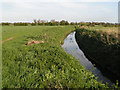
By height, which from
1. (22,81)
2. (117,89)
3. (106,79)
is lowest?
(106,79)

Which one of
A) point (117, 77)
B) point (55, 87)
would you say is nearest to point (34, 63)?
point (55, 87)

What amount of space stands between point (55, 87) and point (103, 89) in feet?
6.68

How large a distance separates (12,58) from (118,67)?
302 inches

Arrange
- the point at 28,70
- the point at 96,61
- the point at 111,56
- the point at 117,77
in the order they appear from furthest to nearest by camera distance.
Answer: the point at 96,61
the point at 111,56
the point at 117,77
the point at 28,70

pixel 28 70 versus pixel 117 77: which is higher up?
pixel 28 70

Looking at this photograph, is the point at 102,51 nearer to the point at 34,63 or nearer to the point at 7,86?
the point at 34,63

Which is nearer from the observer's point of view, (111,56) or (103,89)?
(103,89)

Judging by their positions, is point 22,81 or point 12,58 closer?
point 22,81

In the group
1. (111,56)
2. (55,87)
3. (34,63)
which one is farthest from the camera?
(111,56)

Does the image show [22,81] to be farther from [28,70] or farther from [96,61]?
[96,61]

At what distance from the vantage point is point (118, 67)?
8.96m

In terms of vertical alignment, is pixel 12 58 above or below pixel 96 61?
above

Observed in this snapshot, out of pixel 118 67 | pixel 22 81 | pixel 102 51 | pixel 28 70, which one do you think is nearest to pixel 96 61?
pixel 102 51

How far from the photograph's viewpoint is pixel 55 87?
4.88m
